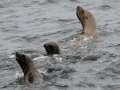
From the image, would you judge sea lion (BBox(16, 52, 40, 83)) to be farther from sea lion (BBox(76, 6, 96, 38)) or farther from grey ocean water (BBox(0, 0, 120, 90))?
sea lion (BBox(76, 6, 96, 38))

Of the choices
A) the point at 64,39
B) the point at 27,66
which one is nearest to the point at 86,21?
the point at 64,39

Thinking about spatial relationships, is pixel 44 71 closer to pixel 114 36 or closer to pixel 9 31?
pixel 114 36

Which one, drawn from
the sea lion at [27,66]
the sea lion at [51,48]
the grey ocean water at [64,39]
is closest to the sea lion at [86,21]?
the grey ocean water at [64,39]

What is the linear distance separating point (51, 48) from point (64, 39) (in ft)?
6.31

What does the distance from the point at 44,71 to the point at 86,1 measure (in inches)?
292

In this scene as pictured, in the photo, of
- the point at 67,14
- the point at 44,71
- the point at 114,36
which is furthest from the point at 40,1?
the point at 44,71

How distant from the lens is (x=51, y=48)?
10.6 meters

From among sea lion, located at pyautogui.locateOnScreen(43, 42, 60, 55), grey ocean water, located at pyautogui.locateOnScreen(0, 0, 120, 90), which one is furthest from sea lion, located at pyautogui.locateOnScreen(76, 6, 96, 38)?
sea lion, located at pyautogui.locateOnScreen(43, 42, 60, 55)

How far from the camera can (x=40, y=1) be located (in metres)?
17.4

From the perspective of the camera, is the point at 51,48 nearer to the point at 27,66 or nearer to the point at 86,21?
the point at 27,66

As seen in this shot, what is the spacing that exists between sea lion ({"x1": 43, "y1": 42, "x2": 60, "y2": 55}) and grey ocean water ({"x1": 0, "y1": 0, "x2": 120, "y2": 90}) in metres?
0.30

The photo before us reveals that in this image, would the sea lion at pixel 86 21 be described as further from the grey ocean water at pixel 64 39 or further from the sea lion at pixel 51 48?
the sea lion at pixel 51 48

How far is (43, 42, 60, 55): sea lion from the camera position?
1054cm

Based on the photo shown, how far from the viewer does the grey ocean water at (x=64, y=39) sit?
9625mm
